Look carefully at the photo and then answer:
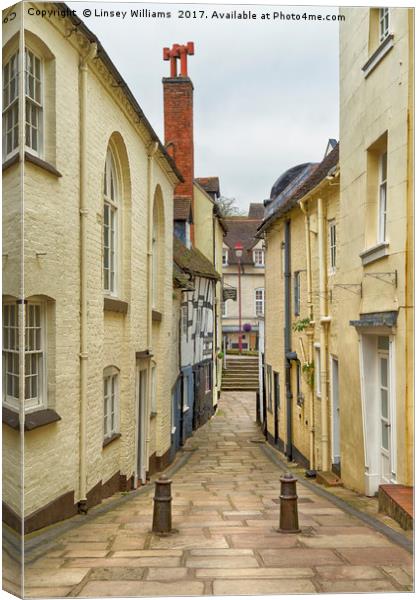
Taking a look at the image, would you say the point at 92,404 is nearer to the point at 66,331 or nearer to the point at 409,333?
the point at 66,331

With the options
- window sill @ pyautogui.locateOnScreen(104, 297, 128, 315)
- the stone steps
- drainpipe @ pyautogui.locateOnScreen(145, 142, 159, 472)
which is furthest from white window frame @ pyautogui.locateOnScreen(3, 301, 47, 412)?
the stone steps

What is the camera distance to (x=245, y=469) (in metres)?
6.21

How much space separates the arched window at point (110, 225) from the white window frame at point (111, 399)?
2.48 ft

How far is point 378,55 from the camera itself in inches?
215

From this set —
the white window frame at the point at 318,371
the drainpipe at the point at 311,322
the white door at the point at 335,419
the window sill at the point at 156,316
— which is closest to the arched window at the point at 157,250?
the window sill at the point at 156,316

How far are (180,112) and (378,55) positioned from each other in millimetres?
1666

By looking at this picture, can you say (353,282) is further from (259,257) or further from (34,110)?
(34,110)

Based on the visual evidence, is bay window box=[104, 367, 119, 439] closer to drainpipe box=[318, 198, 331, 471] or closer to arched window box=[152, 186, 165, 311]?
arched window box=[152, 186, 165, 311]

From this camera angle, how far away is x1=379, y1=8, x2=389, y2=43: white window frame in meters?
5.32

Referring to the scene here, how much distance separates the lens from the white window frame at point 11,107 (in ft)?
15.4

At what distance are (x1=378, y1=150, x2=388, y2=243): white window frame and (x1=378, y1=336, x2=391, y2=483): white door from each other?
90 cm

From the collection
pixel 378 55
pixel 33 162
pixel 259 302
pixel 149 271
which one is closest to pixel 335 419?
pixel 259 302

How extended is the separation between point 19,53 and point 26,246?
1320 millimetres

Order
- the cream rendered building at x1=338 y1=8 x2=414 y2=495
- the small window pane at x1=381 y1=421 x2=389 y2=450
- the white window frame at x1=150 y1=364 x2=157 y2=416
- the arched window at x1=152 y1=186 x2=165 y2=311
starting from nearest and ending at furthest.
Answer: the cream rendered building at x1=338 y1=8 x2=414 y2=495
the small window pane at x1=381 y1=421 x2=389 y2=450
the arched window at x1=152 y1=186 x2=165 y2=311
the white window frame at x1=150 y1=364 x2=157 y2=416
